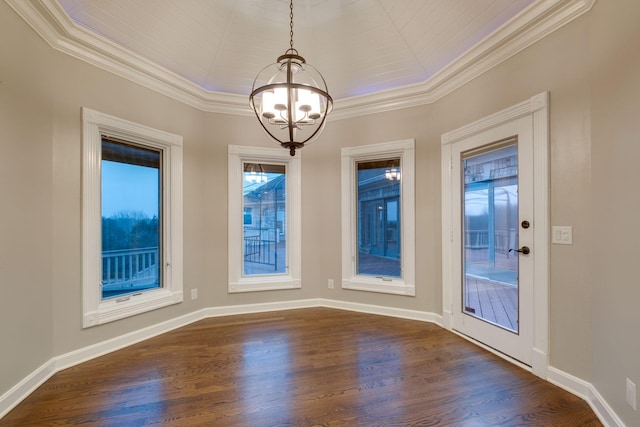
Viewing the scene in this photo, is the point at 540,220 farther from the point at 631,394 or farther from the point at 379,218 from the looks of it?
the point at 379,218

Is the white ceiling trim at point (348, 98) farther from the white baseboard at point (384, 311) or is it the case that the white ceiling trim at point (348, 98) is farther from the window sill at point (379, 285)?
the white baseboard at point (384, 311)

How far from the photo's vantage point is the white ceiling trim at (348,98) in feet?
6.93

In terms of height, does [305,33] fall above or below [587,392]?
above

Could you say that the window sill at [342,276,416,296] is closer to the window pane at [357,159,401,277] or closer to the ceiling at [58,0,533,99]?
the window pane at [357,159,401,277]

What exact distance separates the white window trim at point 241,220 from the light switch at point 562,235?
2.67 meters

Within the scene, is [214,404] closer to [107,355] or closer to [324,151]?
[107,355]

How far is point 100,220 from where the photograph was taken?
2.67m

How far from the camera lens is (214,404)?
1939 mm

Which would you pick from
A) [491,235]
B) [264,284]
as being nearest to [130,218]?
[264,284]

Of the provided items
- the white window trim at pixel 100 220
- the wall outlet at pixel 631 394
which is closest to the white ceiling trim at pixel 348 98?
the white window trim at pixel 100 220

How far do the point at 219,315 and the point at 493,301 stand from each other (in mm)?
3039

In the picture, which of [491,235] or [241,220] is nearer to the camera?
[491,235]

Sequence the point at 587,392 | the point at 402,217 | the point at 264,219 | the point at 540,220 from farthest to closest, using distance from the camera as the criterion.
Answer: the point at 264,219 < the point at 402,217 < the point at 540,220 < the point at 587,392

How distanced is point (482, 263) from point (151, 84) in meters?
3.77
